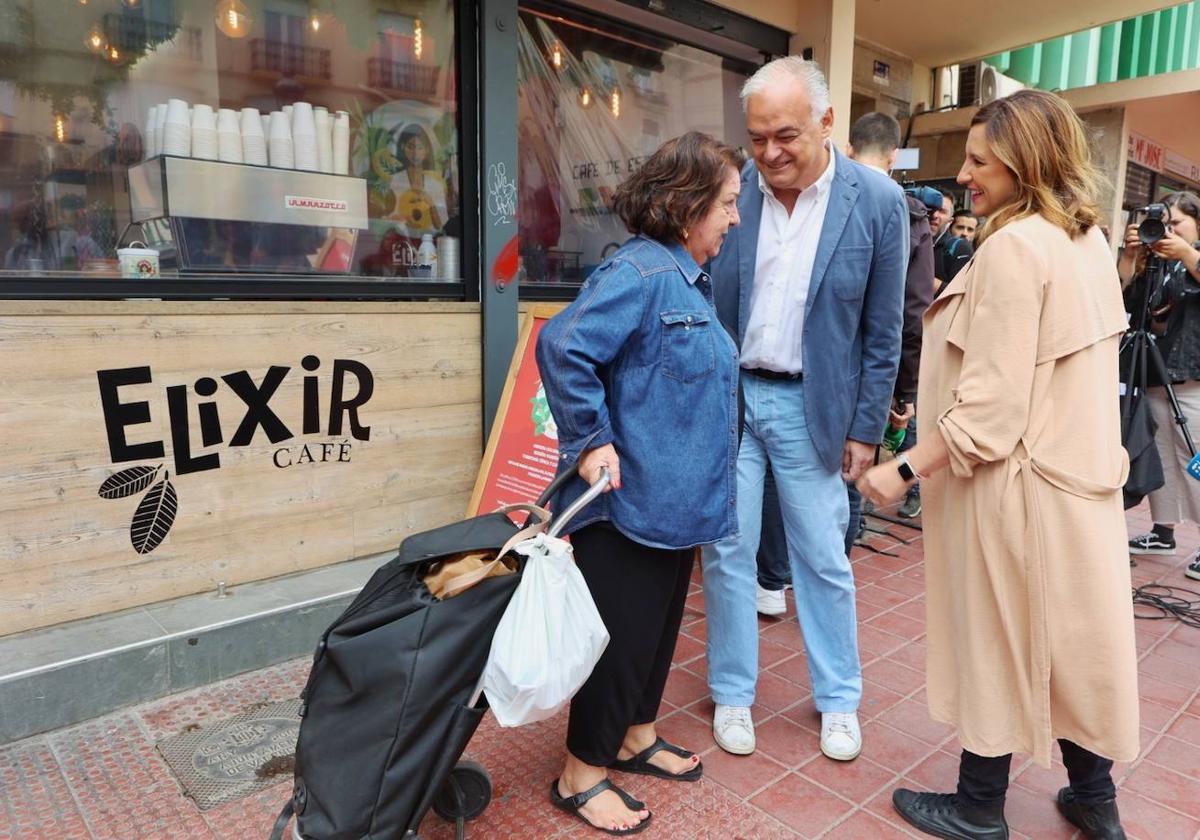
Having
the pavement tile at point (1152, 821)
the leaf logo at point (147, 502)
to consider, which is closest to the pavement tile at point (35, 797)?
the leaf logo at point (147, 502)

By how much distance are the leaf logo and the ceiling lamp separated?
1.83 meters

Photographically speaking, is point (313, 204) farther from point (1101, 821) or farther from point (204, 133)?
point (1101, 821)

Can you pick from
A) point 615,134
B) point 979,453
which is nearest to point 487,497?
point 979,453

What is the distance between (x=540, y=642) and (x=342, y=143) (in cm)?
285

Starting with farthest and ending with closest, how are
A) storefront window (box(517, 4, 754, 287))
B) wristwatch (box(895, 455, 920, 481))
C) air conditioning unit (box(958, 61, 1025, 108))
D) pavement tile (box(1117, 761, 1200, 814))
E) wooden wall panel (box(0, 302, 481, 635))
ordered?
air conditioning unit (box(958, 61, 1025, 108)) < storefront window (box(517, 4, 754, 287)) < wooden wall panel (box(0, 302, 481, 635)) < pavement tile (box(1117, 761, 1200, 814)) < wristwatch (box(895, 455, 920, 481))

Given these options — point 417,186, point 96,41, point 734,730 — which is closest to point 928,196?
point 417,186

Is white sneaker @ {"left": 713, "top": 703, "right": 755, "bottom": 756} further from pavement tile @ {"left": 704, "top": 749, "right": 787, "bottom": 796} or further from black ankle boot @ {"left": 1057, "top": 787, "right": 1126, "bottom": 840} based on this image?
black ankle boot @ {"left": 1057, "top": 787, "right": 1126, "bottom": 840}

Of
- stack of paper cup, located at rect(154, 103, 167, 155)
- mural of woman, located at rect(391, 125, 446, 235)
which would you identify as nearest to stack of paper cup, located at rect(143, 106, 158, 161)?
stack of paper cup, located at rect(154, 103, 167, 155)

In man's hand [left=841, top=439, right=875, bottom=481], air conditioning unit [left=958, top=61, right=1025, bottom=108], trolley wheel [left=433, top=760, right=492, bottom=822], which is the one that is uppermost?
air conditioning unit [left=958, top=61, right=1025, bottom=108]

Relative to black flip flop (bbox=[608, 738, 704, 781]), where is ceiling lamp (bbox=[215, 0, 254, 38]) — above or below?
above

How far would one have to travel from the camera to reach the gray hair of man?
241 cm

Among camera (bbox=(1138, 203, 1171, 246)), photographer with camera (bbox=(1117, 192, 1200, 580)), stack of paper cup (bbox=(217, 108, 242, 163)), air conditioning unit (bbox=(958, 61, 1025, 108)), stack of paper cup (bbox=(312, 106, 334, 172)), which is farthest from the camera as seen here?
air conditioning unit (bbox=(958, 61, 1025, 108))

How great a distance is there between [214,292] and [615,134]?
2834mm

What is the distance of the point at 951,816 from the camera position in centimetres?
228
